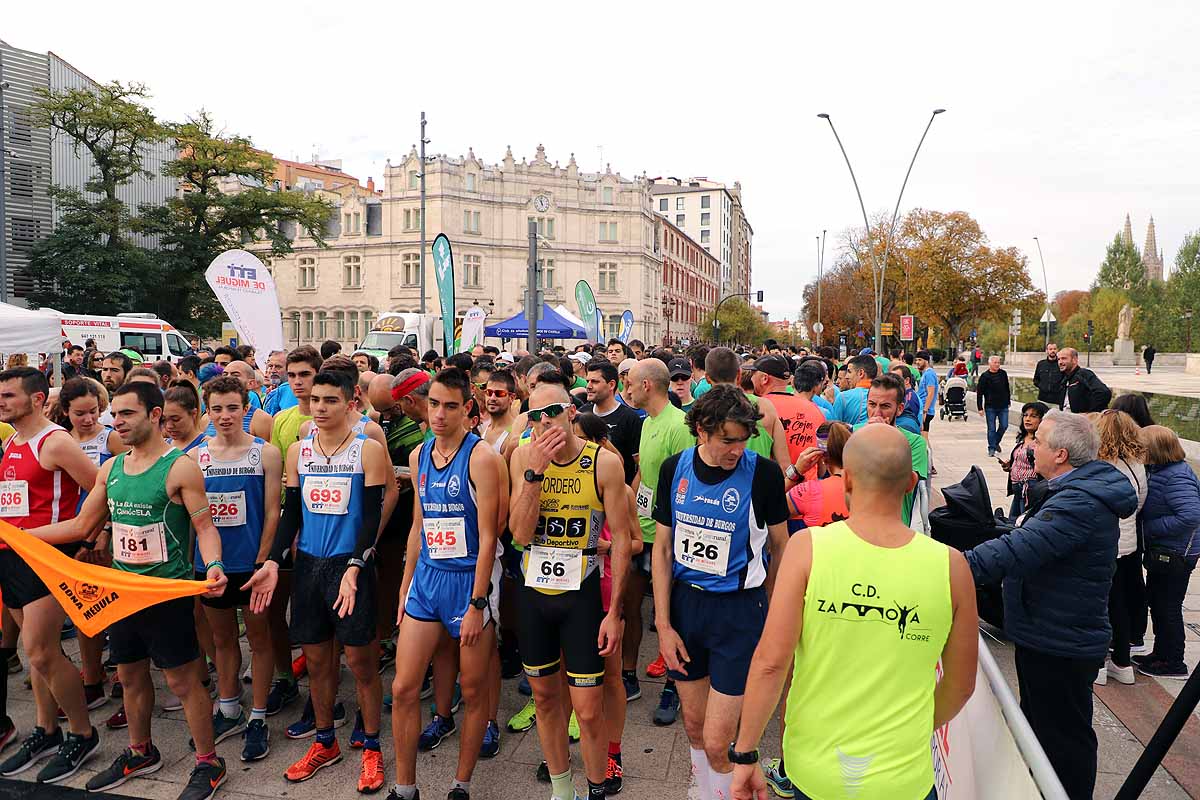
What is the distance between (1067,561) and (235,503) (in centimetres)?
423

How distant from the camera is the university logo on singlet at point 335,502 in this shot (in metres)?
3.90

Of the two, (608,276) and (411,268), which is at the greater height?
(608,276)

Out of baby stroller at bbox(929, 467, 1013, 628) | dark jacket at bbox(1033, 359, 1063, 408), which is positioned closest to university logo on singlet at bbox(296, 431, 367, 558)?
baby stroller at bbox(929, 467, 1013, 628)

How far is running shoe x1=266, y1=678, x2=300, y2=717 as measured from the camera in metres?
4.68

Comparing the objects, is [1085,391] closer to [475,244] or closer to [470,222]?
[475,244]

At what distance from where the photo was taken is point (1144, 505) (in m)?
4.90

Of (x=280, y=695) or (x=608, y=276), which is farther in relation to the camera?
(x=608, y=276)

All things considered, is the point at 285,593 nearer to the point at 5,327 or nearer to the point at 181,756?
the point at 181,756

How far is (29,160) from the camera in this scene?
32.1m

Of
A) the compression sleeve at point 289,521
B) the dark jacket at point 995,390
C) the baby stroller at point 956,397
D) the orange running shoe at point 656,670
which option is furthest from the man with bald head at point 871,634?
the baby stroller at point 956,397

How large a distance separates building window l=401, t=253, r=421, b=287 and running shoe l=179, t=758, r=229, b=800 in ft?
183

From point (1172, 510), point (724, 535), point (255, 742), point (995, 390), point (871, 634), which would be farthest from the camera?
point (995, 390)

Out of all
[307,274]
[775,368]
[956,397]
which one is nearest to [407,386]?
[775,368]

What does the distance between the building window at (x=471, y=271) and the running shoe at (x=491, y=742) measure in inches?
2172
